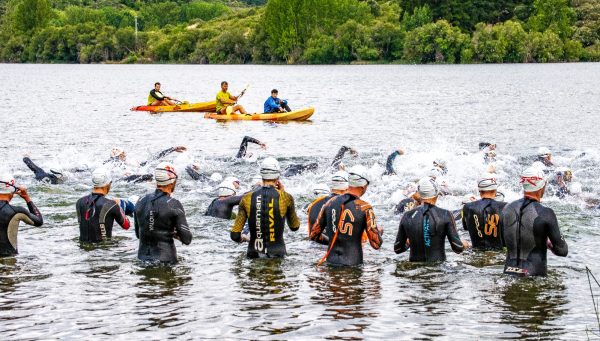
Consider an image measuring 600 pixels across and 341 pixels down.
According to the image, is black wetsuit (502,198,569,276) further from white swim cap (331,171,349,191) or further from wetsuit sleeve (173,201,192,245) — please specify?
wetsuit sleeve (173,201,192,245)

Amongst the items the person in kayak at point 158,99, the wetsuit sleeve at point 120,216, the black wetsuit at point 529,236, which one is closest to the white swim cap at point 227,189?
the wetsuit sleeve at point 120,216

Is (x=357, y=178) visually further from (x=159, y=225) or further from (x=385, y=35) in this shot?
(x=385, y=35)

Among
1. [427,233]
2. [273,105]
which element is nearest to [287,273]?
[427,233]

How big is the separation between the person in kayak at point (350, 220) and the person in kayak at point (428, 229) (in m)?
0.48

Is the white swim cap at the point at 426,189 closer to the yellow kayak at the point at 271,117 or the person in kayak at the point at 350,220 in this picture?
the person in kayak at the point at 350,220

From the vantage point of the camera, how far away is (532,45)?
5837 inches

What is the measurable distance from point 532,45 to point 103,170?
139918 mm

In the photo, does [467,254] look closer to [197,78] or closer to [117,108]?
[117,108]

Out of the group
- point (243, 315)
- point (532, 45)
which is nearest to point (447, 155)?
point (243, 315)

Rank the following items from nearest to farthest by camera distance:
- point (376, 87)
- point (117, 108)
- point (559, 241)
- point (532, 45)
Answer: point (559, 241) < point (117, 108) < point (376, 87) < point (532, 45)

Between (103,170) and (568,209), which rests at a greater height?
(103,170)

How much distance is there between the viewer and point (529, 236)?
13336 millimetres

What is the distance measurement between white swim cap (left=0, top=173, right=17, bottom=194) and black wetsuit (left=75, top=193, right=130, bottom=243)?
5.45 feet

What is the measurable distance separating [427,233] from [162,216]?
14.3 feet
